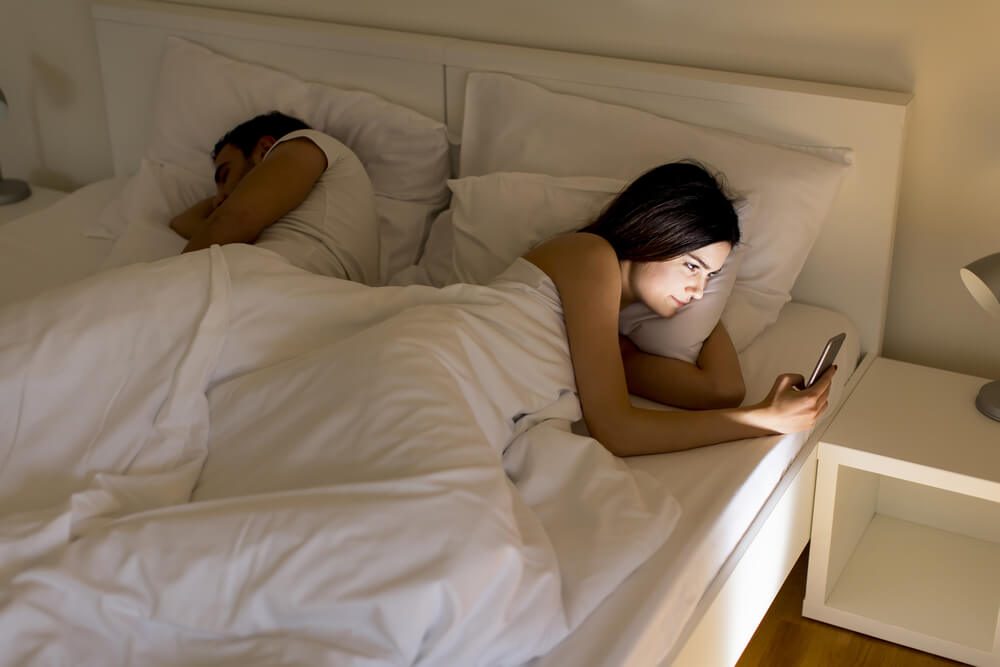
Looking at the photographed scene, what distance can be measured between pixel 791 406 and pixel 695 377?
0.18 m

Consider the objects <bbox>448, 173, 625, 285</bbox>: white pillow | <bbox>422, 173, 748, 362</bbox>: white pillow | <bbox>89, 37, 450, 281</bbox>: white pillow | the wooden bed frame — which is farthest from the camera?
<bbox>89, 37, 450, 281</bbox>: white pillow

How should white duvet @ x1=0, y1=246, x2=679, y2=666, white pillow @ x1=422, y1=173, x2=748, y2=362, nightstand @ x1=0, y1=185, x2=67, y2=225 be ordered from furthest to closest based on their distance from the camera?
nightstand @ x1=0, y1=185, x2=67, y2=225 → white pillow @ x1=422, y1=173, x2=748, y2=362 → white duvet @ x1=0, y1=246, x2=679, y2=666

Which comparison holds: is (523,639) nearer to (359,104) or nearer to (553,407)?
(553,407)

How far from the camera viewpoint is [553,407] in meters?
1.70

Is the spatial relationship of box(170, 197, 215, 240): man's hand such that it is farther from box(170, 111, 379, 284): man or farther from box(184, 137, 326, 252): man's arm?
box(184, 137, 326, 252): man's arm

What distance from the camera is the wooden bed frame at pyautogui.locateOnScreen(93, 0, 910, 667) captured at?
5.49ft

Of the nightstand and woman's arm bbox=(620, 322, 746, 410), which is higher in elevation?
the nightstand

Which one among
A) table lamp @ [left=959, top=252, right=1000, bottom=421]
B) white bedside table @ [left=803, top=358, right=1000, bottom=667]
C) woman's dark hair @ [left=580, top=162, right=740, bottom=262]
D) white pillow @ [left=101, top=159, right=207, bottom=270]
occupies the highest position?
woman's dark hair @ [left=580, top=162, right=740, bottom=262]

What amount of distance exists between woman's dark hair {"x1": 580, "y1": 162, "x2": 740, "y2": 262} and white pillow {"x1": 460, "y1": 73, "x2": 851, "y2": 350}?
0.15 metres

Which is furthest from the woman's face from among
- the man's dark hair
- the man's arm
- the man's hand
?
the man's hand

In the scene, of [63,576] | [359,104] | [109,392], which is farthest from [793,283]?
[63,576]

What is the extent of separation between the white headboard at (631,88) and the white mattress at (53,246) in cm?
32

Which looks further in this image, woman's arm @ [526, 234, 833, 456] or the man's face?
the man's face

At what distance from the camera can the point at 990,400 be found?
188 centimetres
